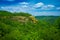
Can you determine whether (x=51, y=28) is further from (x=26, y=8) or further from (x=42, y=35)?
(x=26, y=8)

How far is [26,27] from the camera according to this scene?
148 inches

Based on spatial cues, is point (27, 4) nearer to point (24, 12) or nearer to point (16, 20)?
point (24, 12)

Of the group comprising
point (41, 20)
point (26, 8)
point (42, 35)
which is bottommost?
point (42, 35)

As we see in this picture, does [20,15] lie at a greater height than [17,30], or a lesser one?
greater

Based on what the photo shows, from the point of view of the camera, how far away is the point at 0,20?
370cm

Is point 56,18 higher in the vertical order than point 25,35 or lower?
higher

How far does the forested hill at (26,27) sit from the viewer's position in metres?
3.57

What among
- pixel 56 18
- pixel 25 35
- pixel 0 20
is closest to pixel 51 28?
pixel 56 18

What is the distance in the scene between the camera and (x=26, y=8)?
12.5 ft

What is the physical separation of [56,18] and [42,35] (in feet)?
1.62

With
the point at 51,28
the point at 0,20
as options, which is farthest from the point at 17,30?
the point at 51,28

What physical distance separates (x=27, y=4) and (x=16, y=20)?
412mm

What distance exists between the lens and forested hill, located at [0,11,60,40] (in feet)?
11.7

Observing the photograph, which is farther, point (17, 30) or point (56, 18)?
point (56, 18)
